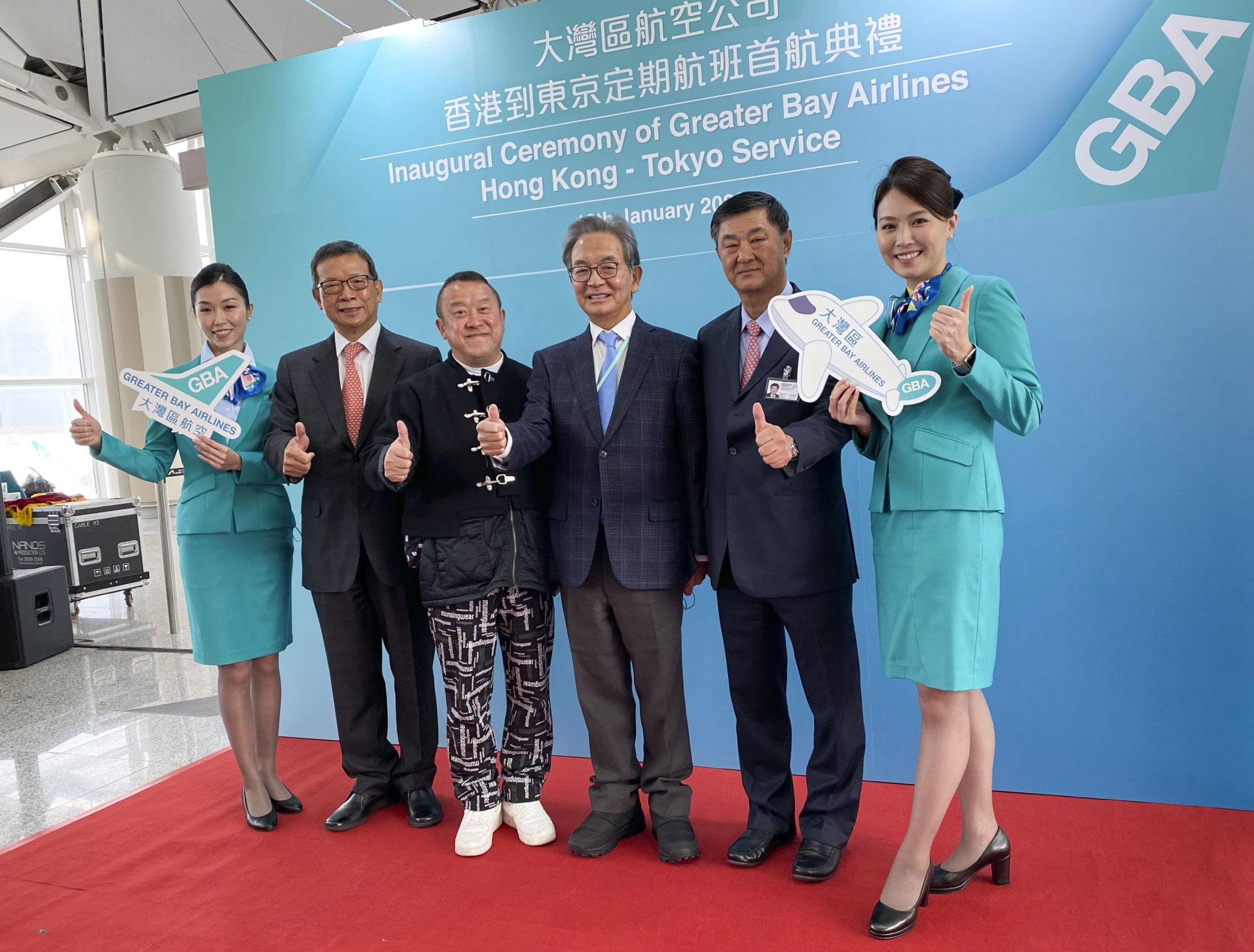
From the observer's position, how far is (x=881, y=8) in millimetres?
2768

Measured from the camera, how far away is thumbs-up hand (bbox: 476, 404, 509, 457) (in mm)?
2252

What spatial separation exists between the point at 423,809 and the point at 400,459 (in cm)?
122

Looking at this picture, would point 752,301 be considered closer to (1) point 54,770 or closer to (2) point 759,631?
(2) point 759,631

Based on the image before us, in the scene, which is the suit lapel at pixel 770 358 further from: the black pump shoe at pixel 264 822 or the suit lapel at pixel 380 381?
the black pump shoe at pixel 264 822

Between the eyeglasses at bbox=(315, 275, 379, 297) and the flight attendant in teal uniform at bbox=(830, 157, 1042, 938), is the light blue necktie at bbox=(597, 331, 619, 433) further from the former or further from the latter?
the eyeglasses at bbox=(315, 275, 379, 297)

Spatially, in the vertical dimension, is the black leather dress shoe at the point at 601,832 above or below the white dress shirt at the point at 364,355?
below

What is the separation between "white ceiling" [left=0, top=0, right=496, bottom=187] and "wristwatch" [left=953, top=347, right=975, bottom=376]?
19.0 ft

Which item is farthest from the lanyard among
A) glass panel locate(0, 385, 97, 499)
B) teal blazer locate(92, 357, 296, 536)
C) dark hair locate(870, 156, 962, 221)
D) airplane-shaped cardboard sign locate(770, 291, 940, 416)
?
glass panel locate(0, 385, 97, 499)

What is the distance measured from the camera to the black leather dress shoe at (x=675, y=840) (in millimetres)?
2459

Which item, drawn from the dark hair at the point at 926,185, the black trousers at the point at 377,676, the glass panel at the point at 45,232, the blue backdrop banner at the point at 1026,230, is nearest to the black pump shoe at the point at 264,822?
the black trousers at the point at 377,676

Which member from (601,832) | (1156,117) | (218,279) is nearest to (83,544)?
(218,279)

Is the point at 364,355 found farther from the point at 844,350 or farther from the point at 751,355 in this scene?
the point at 844,350

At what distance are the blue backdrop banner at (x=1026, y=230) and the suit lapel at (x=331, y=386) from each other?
2.49 feet

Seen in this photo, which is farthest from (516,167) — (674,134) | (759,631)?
(759,631)
